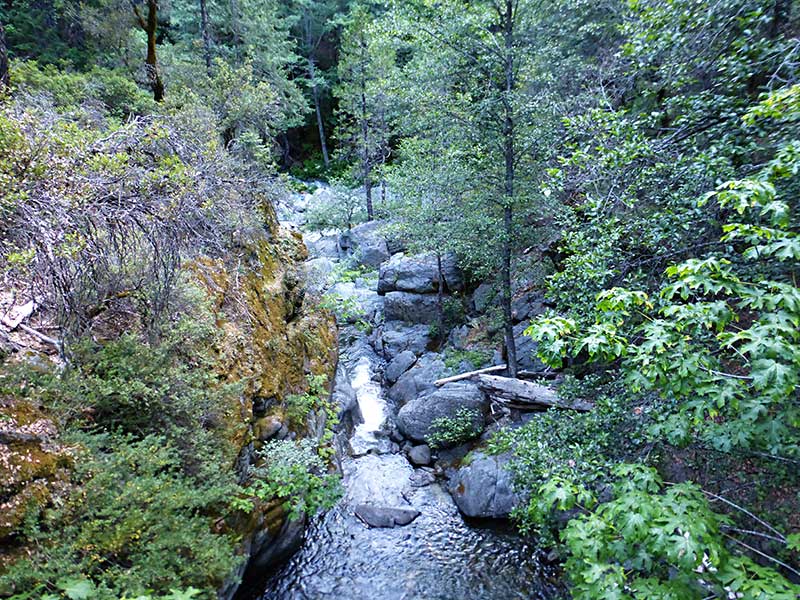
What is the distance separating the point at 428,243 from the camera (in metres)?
11.7

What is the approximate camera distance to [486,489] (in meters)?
7.16

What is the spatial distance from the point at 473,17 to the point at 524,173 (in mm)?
3106

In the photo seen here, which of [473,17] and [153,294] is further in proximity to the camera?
[473,17]

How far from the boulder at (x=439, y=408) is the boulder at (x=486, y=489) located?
1244mm

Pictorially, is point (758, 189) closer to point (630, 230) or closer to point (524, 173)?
point (630, 230)

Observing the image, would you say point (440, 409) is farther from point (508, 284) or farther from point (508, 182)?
point (508, 182)

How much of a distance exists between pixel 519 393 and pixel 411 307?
639cm

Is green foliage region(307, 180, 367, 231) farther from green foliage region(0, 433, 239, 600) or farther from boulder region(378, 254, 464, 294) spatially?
green foliage region(0, 433, 239, 600)

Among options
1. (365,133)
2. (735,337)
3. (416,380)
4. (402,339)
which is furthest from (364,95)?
(735,337)

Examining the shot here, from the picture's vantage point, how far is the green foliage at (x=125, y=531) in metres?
2.87

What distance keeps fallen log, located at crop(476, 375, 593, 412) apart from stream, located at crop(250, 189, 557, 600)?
2120 mm

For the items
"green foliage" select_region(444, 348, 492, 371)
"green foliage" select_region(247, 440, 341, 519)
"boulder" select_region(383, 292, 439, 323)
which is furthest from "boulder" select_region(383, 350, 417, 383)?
"green foliage" select_region(247, 440, 341, 519)

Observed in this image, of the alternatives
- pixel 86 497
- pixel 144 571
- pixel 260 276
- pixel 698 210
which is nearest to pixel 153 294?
pixel 86 497

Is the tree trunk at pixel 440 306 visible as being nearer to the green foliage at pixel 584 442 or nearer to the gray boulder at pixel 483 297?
the gray boulder at pixel 483 297
